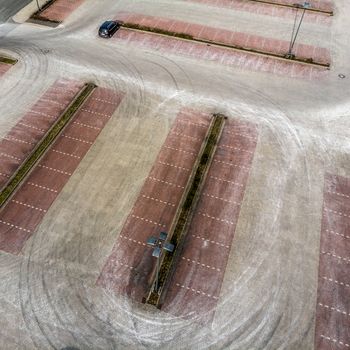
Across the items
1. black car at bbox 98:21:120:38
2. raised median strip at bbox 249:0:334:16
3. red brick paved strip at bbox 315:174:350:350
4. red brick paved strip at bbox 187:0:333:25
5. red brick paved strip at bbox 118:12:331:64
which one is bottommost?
red brick paved strip at bbox 315:174:350:350

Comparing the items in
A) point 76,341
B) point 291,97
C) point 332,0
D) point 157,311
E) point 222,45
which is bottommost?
point 76,341

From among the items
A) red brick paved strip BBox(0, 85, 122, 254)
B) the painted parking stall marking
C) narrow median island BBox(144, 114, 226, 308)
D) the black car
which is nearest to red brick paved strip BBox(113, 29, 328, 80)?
the painted parking stall marking

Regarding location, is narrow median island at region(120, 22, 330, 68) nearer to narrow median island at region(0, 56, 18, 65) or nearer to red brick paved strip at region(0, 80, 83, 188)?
red brick paved strip at region(0, 80, 83, 188)

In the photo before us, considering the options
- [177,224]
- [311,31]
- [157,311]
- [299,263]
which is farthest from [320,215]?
[311,31]

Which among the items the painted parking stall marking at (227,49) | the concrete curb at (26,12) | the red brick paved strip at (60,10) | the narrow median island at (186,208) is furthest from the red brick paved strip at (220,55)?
the concrete curb at (26,12)

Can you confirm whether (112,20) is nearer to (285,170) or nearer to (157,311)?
(285,170)

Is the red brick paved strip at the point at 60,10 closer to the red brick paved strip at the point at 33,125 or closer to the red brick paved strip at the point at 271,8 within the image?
the red brick paved strip at the point at 33,125

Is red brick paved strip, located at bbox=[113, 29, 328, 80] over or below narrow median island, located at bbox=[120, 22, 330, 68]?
below
